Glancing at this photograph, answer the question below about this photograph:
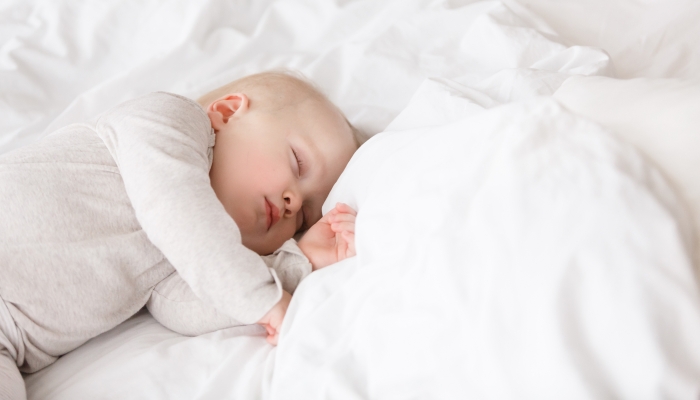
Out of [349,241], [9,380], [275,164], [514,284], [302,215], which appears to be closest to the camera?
[514,284]

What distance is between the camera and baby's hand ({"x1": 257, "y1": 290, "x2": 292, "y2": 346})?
841 mm

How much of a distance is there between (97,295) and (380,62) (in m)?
0.91

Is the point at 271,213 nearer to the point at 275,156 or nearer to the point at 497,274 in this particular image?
the point at 275,156

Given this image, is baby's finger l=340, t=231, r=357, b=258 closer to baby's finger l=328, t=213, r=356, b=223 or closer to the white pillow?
baby's finger l=328, t=213, r=356, b=223

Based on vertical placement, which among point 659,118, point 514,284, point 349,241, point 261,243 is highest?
point 659,118

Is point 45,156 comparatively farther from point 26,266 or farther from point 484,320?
point 484,320

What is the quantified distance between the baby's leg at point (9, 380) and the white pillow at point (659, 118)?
2.74 ft

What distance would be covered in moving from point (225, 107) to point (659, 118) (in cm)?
87

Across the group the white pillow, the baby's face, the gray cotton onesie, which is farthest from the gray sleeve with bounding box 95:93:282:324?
the white pillow

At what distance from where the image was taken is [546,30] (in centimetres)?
150

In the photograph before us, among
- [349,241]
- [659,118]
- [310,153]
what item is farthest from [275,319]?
[659,118]

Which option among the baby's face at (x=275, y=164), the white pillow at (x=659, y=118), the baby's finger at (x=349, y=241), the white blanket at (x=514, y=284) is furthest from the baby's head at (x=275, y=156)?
the white pillow at (x=659, y=118)

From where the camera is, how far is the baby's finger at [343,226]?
0.95 m

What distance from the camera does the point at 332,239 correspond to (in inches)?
40.4
